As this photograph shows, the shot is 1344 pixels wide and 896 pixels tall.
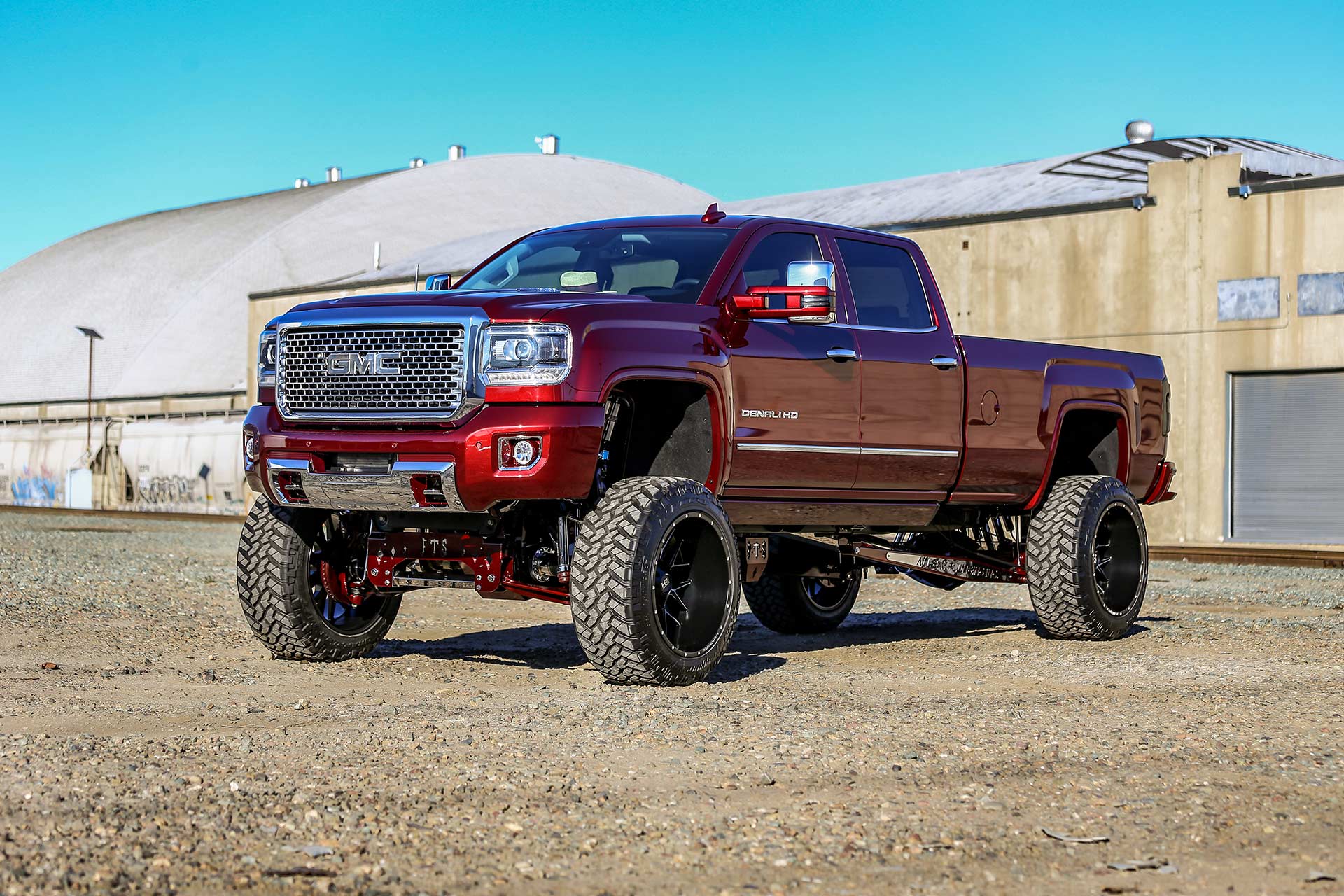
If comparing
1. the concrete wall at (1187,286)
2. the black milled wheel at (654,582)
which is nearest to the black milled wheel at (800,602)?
the black milled wheel at (654,582)

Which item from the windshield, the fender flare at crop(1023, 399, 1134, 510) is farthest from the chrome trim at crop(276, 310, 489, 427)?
the fender flare at crop(1023, 399, 1134, 510)

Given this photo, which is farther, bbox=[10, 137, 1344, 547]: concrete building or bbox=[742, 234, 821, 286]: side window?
bbox=[10, 137, 1344, 547]: concrete building

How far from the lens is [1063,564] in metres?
10.1

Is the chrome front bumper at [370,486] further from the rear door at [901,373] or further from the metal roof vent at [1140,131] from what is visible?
the metal roof vent at [1140,131]

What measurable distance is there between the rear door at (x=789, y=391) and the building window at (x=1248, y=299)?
20684 mm

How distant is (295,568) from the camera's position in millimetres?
8398

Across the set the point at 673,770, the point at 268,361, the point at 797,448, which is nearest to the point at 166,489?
the point at 268,361

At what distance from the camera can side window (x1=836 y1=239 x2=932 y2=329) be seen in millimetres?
9062

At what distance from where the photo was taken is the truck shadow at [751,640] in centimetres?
912

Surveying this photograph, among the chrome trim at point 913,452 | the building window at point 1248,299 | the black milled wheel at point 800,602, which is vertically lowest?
the black milled wheel at point 800,602

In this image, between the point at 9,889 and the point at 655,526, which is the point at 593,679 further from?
the point at 9,889

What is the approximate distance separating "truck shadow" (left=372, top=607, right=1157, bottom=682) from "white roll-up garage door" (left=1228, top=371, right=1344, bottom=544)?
1575 cm

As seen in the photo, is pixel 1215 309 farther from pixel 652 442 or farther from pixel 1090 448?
pixel 652 442

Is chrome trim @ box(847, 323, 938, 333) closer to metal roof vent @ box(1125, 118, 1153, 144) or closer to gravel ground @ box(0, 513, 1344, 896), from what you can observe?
gravel ground @ box(0, 513, 1344, 896)
